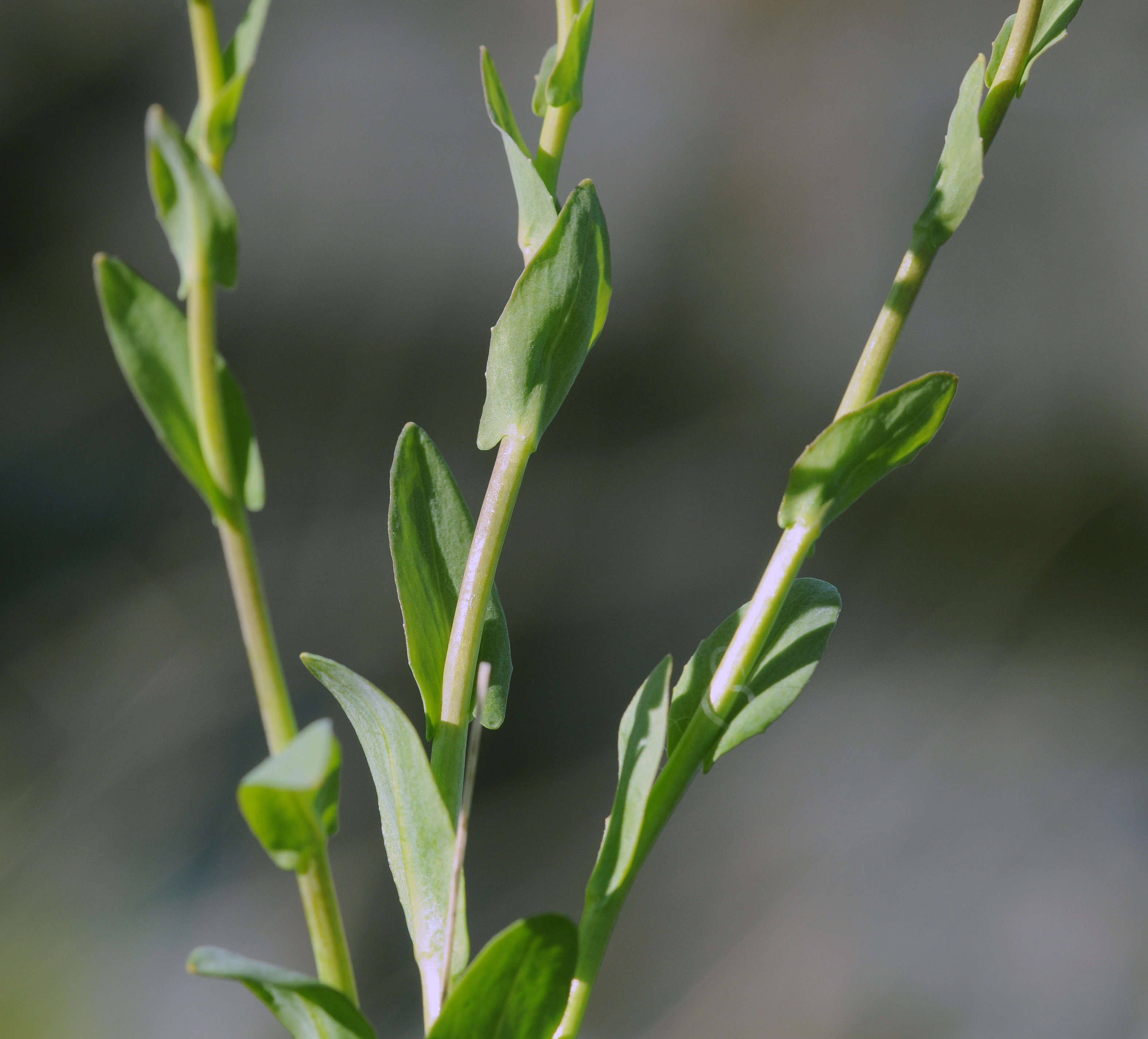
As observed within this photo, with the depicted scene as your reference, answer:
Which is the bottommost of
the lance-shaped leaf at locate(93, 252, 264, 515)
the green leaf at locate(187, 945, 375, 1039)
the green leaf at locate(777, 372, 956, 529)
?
the green leaf at locate(187, 945, 375, 1039)

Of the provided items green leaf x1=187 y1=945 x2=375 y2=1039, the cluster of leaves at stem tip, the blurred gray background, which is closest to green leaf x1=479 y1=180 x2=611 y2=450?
the cluster of leaves at stem tip

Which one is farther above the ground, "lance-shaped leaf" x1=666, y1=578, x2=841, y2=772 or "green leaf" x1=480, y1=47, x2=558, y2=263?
"green leaf" x1=480, y1=47, x2=558, y2=263

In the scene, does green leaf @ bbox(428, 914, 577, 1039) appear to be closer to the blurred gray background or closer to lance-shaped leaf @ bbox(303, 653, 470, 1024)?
lance-shaped leaf @ bbox(303, 653, 470, 1024)

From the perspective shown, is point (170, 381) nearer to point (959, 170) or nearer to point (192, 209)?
point (192, 209)

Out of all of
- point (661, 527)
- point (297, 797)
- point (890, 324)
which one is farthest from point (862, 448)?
point (661, 527)

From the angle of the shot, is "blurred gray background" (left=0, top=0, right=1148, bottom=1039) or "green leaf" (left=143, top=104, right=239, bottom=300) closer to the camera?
"green leaf" (left=143, top=104, right=239, bottom=300)

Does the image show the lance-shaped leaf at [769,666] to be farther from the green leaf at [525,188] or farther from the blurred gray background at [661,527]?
the blurred gray background at [661,527]

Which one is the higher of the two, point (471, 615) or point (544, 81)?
point (544, 81)

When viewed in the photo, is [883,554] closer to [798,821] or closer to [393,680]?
[798,821]
